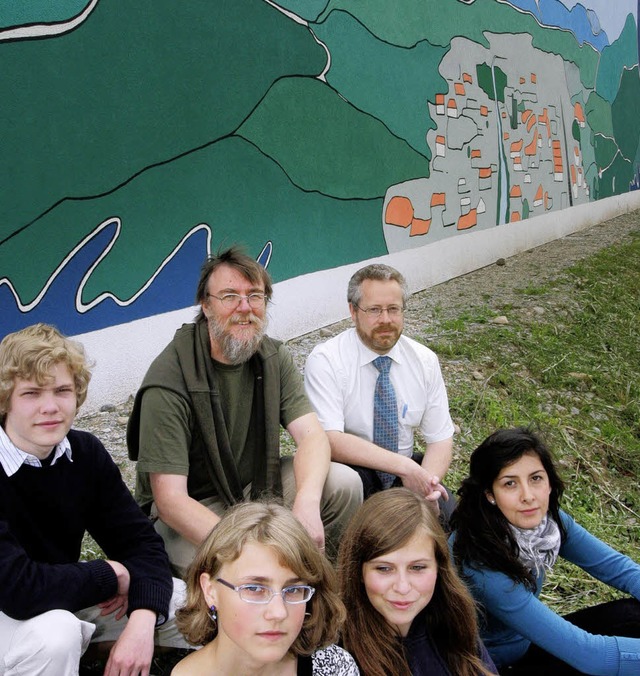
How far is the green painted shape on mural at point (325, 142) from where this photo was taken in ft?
17.0

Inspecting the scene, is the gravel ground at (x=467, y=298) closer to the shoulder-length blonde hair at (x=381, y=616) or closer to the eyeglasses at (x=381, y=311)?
the eyeglasses at (x=381, y=311)

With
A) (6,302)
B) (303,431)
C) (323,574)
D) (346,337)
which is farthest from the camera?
(6,302)

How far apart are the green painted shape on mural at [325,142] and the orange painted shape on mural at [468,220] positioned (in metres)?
1.26

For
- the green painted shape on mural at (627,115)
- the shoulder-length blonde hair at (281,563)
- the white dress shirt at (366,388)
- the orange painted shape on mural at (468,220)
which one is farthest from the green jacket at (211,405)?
the green painted shape on mural at (627,115)

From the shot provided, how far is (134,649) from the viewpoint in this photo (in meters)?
1.95

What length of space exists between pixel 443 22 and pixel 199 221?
419cm

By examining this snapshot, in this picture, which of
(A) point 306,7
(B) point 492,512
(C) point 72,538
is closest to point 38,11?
(A) point 306,7

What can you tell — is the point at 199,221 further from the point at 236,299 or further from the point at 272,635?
the point at 272,635

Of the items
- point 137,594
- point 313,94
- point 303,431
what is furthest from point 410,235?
point 137,594

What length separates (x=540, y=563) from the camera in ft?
7.77

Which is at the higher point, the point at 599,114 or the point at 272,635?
the point at 599,114

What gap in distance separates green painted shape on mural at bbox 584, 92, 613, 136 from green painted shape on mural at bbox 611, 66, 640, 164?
0.28 m

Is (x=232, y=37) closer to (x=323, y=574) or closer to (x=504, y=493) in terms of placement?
(x=504, y=493)

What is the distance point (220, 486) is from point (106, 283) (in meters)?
1.84
